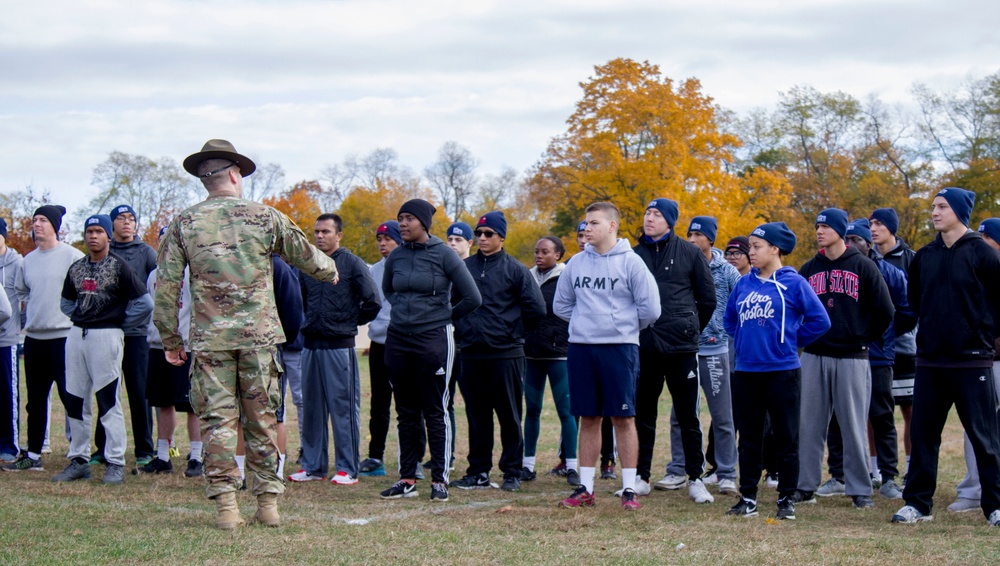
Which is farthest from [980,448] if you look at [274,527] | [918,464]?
[274,527]

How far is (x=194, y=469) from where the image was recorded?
9141 mm

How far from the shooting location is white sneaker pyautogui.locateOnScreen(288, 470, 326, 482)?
30.2 feet

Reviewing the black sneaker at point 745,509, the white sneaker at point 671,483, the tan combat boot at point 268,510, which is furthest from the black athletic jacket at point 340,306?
the black sneaker at point 745,509

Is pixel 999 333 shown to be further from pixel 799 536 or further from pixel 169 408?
pixel 169 408

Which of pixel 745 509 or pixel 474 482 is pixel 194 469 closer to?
pixel 474 482

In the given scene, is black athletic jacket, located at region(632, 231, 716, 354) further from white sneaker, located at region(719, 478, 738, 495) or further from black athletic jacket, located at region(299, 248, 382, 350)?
black athletic jacket, located at region(299, 248, 382, 350)

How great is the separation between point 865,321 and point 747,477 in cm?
172

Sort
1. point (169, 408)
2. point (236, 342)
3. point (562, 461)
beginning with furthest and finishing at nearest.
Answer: point (562, 461) < point (169, 408) < point (236, 342)

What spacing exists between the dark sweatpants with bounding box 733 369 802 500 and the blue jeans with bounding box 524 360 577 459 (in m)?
2.59

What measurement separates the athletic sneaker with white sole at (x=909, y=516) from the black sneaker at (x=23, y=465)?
7.62 meters

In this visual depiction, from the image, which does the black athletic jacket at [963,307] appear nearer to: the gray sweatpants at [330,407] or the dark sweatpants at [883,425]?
the dark sweatpants at [883,425]

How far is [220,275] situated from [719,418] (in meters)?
4.90

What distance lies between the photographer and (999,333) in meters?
7.31

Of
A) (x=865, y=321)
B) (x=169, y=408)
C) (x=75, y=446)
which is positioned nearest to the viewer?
(x=865, y=321)
